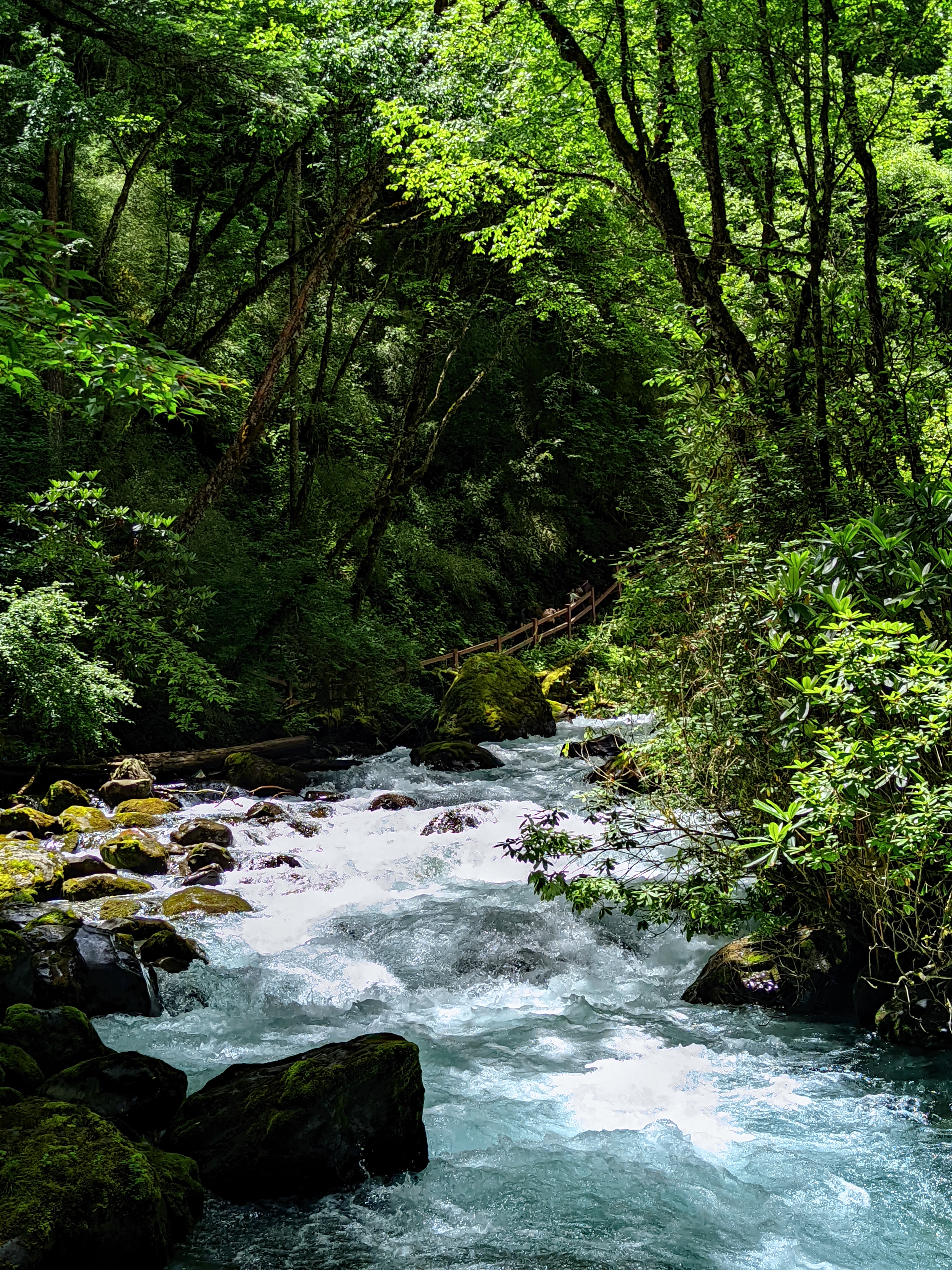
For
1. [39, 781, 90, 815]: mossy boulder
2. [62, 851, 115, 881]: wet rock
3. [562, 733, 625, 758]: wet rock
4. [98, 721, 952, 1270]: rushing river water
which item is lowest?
[98, 721, 952, 1270]: rushing river water

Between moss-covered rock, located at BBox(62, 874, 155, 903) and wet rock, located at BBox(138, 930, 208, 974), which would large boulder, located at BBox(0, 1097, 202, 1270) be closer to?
wet rock, located at BBox(138, 930, 208, 974)

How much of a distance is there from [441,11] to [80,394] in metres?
9.67

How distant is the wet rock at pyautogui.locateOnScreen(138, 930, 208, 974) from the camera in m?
5.62

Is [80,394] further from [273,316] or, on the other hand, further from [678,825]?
[273,316]

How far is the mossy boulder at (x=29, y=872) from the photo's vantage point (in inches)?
245

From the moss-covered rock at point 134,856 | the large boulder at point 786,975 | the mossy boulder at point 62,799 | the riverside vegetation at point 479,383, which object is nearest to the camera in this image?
the riverside vegetation at point 479,383

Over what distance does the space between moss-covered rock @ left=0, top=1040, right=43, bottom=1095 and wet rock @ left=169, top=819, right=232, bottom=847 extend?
4149mm

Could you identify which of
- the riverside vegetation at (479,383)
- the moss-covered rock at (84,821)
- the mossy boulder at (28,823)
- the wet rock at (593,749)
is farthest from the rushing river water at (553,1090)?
the wet rock at (593,749)

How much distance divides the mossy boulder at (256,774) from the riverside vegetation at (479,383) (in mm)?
557

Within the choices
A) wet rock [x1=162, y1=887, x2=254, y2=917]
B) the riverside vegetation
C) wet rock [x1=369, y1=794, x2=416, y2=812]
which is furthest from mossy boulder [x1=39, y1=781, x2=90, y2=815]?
wet rock [x1=369, y1=794, x2=416, y2=812]

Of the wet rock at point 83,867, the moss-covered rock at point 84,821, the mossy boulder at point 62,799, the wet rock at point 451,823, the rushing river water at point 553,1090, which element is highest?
the mossy boulder at point 62,799

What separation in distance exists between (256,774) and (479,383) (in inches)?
416

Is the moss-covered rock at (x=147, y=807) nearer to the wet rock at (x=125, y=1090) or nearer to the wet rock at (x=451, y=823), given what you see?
the wet rock at (x=451, y=823)

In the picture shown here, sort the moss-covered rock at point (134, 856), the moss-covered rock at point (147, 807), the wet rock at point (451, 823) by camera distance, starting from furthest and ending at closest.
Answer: the wet rock at point (451, 823) < the moss-covered rock at point (147, 807) < the moss-covered rock at point (134, 856)
